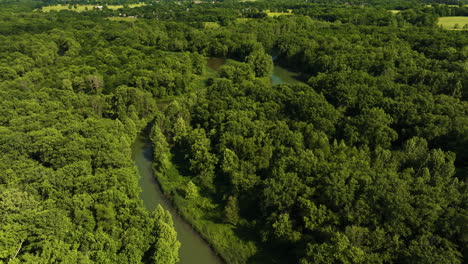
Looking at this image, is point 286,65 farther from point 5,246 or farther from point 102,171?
point 5,246

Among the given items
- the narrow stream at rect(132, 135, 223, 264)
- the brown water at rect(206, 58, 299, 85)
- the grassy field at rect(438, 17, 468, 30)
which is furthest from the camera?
the grassy field at rect(438, 17, 468, 30)

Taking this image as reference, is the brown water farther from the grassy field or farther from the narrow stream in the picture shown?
the grassy field

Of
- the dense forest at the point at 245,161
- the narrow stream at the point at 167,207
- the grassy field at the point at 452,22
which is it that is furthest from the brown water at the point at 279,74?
the grassy field at the point at 452,22

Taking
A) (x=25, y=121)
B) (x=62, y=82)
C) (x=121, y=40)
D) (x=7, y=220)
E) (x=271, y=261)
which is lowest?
(x=271, y=261)

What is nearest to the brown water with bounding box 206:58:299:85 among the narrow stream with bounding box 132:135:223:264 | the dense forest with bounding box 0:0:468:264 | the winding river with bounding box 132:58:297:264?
the dense forest with bounding box 0:0:468:264

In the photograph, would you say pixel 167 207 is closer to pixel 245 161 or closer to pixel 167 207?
pixel 167 207

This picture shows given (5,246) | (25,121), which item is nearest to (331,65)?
(25,121)

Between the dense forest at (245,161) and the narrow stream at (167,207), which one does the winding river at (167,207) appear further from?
the dense forest at (245,161)
